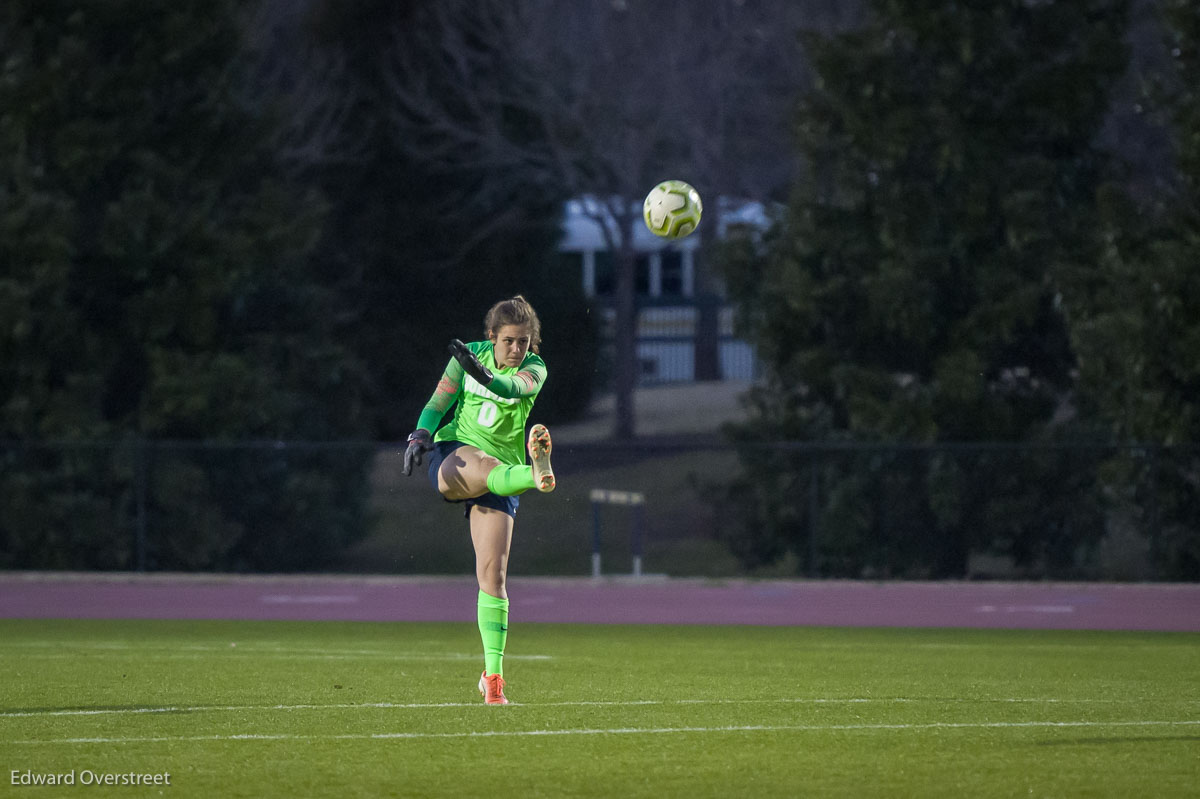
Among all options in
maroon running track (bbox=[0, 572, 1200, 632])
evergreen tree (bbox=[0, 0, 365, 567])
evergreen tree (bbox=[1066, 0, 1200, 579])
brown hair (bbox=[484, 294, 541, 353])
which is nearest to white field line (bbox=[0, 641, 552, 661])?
maroon running track (bbox=[0, 572, 1200, 632])

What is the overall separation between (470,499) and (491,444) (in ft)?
1.12

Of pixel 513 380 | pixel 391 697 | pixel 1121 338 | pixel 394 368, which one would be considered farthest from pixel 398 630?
pixel 394 368

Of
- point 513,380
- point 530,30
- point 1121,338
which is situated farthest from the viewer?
point 530,30

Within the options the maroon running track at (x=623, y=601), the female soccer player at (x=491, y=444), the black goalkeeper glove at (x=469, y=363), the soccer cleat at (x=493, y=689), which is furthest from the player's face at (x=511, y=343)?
the maroon running track at (x=623, y=601)

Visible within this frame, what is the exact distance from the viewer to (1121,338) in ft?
79.7

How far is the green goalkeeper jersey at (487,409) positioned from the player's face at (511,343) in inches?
3.1

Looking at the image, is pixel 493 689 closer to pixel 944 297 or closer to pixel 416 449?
pixel 416 449

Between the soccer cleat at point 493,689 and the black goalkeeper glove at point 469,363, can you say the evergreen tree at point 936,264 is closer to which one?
the soccer cleat at point 493,689

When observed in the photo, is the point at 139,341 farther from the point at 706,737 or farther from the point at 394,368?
the point at 706,737

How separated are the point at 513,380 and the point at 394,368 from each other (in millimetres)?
31998

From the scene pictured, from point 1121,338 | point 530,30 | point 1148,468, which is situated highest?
point 530,30

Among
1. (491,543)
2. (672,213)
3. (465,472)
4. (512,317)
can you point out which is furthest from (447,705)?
(672,213)

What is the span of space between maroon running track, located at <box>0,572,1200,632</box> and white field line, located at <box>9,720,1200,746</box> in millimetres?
10555

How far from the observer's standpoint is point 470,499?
34.0ft
